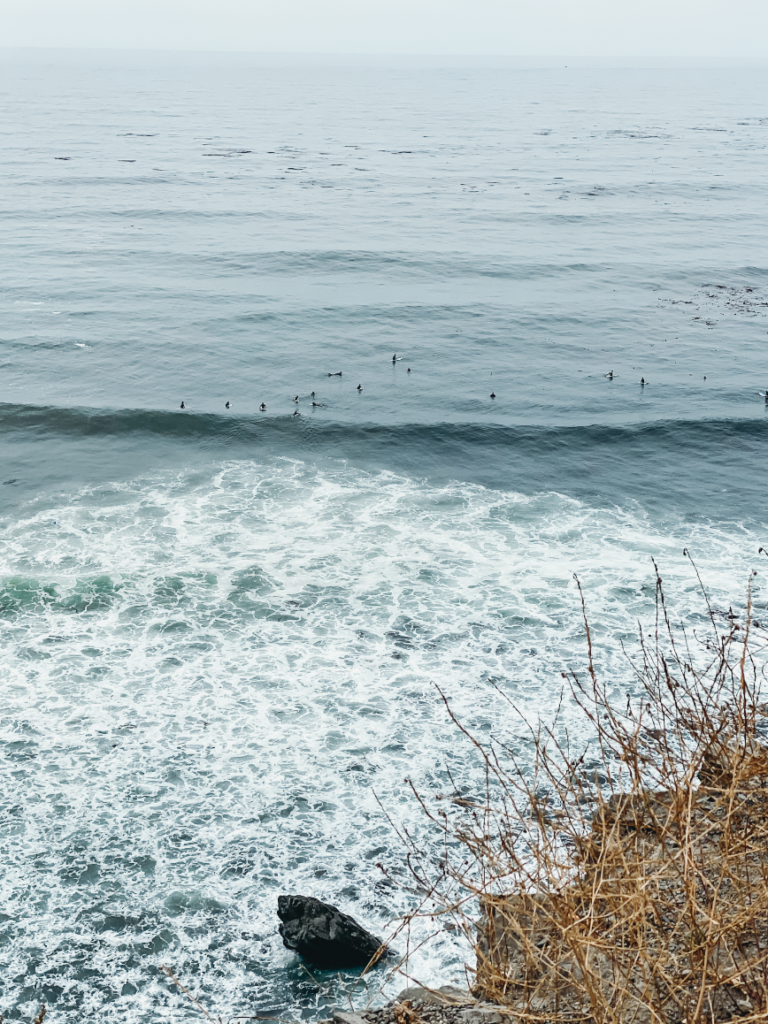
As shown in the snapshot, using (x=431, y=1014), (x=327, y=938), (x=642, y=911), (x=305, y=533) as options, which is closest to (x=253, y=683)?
(x=305, y=533)

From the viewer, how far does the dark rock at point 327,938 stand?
17.3m

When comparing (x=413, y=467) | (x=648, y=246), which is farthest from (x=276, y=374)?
(x=648, y=246)

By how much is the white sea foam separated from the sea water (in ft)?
0.33

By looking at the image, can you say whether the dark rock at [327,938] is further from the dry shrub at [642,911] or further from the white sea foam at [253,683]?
the dry shrub at [642,911]

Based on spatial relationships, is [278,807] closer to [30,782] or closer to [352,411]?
[30,782]

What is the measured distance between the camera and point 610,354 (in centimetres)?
5203

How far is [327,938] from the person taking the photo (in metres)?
17.2

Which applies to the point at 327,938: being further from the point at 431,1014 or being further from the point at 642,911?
the point at 642,911

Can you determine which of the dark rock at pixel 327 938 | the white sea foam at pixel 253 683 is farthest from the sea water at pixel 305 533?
the dark rock at pixel 327 938

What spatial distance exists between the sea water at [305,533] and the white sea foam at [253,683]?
0.10m

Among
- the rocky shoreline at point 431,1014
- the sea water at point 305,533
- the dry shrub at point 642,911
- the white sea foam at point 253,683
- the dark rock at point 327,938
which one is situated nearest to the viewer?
the dry shrub at point 642,911

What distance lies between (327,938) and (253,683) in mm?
9259

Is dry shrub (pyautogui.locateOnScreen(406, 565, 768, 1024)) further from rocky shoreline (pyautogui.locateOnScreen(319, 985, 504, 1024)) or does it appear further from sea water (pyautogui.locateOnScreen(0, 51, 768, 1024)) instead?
sea water (pyautogui.locateOnScreen(0, 51, 768, 1024))

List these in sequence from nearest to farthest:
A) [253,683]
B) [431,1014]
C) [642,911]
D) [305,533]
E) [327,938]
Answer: [642,911]
[431,1014]
[327,938]
[253,683]
[305,533]
